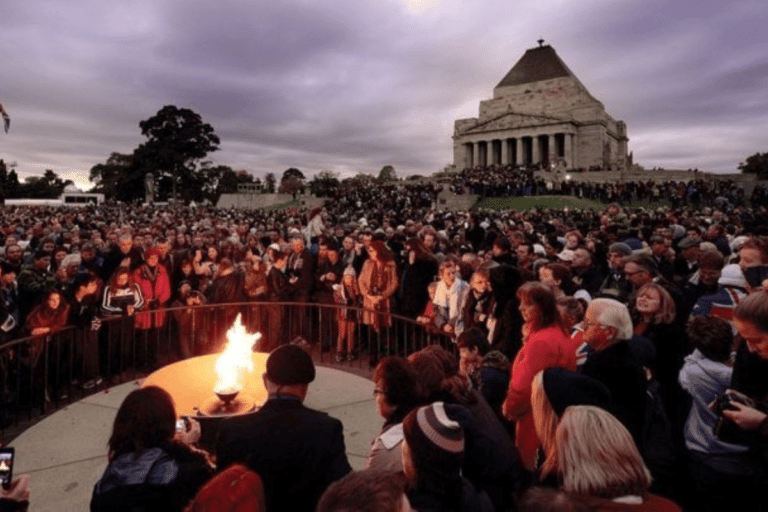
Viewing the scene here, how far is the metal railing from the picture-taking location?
613cm

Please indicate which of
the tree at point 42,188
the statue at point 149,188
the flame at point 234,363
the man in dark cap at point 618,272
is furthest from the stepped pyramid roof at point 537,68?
the tree at point 42,188

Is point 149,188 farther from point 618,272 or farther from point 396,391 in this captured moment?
point 396,391

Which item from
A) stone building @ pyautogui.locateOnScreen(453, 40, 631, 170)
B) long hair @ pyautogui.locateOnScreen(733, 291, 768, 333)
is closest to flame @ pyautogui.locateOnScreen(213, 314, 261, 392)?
long hair @ pyautogui.locateOnScreen(733, 291, 768, 333)

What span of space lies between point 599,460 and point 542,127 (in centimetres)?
7289

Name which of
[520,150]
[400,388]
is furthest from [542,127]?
[400,388]

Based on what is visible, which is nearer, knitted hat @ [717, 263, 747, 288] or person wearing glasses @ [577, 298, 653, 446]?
person wearing glasses @ [577, 298, 653, 446]

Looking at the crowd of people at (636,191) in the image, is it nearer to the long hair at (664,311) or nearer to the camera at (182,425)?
the long hair at (664,311)

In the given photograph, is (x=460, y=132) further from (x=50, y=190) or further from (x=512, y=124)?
(x=50, y=190)

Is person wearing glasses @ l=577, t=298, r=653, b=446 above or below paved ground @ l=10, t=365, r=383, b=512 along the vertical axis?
above

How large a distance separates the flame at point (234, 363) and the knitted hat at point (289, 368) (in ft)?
6.92

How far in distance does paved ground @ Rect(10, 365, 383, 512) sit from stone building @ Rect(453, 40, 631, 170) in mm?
59756

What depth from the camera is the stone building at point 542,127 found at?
2665 inches

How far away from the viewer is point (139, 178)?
220 feet

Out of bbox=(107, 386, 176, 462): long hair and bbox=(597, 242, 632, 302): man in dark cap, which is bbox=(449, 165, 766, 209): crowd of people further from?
bbox=(107, 386, 176, 462): long hair
